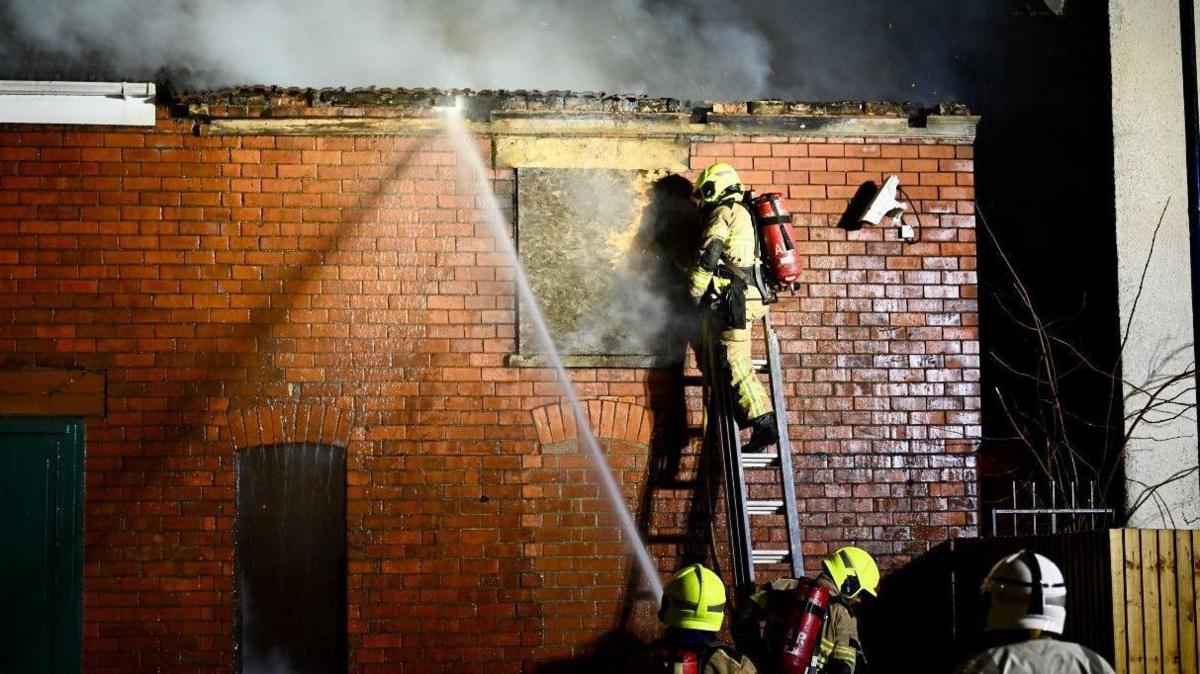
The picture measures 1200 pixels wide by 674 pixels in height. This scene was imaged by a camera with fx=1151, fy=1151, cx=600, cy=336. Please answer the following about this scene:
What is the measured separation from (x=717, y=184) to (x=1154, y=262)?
3560mm

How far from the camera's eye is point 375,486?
7.43 meters

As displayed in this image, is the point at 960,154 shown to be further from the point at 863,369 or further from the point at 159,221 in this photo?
the point at 159,221

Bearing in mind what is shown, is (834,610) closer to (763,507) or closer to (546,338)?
(763,507)

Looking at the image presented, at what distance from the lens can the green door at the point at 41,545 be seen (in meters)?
7.22

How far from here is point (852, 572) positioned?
21.7ft

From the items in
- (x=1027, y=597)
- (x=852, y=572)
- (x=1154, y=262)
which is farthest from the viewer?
(x=1154, y=262)

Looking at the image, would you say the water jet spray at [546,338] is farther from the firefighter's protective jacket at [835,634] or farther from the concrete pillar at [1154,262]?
the concrete pillar at [1154,262]

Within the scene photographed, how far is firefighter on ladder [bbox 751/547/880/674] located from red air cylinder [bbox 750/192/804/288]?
1751mm

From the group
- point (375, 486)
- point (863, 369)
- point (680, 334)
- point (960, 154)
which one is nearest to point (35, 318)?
point (375, 486)

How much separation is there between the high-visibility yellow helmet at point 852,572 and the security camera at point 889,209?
2.26 meters

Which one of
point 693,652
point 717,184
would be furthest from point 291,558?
point 693,652

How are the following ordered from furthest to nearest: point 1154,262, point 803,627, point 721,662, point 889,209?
1. point 1154,262
2. point 889,209
3. point 803,627
4. point 721,662

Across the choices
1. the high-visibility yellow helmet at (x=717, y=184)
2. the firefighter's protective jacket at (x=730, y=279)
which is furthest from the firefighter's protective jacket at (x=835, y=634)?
the high-visibility yellow helmet at (x=717, y=184)

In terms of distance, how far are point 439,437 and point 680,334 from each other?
172 cm
